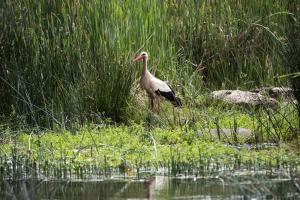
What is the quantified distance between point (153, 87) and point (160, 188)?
4514 mm

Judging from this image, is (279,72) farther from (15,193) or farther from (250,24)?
(15,193)

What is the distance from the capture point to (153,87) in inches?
437

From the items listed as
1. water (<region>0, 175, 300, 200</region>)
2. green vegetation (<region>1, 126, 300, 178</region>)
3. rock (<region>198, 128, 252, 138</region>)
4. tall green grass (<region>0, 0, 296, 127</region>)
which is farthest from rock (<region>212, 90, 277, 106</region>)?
water (<region>0, 175, 300, 200</region>)

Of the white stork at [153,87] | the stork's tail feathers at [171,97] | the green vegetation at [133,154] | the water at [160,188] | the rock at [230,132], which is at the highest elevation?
the white stork at [153,87]

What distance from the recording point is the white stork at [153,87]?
36.3ft

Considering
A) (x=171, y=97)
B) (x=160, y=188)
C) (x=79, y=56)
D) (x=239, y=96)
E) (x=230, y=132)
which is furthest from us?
(x=239, y=96)

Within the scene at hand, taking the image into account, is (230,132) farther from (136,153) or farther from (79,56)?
(79,56)

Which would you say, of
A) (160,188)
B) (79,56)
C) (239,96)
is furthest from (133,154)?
(239,96)

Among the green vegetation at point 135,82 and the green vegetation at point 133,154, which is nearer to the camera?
the green vegetation at point 133,154

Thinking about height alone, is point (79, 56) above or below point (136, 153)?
above

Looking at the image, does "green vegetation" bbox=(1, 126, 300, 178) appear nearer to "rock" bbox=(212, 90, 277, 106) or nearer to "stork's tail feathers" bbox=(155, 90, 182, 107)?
"stork's tail feathers" bbox=(155, 90, 182, 107)

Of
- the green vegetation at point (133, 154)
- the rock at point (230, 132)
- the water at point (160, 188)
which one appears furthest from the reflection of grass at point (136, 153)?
the water at point (160, 188)

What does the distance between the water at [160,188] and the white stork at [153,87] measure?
4024 mm

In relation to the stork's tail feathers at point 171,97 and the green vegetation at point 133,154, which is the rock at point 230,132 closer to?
the green vegetation at point 133,154
